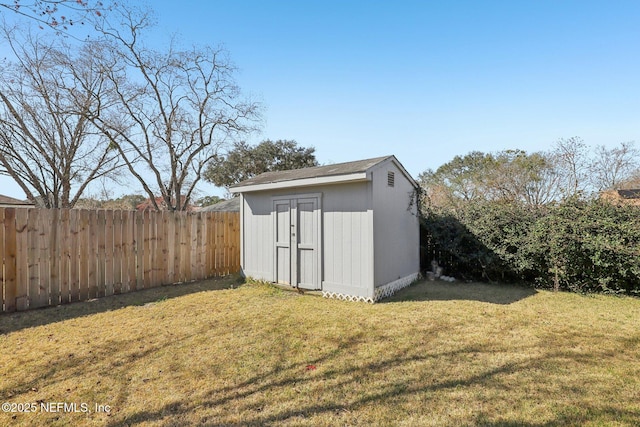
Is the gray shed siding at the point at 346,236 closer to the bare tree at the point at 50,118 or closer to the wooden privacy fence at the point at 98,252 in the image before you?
the wooden privacy fence at the point at 98,252

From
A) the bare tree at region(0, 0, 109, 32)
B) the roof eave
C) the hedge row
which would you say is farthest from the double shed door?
the bare tree at region(0, 0, 109, 32)

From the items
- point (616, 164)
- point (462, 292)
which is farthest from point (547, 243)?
point (616, 164)

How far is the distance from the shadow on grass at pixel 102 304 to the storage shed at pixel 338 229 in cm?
107

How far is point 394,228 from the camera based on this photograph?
5.84 meters

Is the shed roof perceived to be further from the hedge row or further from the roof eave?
the hedge row

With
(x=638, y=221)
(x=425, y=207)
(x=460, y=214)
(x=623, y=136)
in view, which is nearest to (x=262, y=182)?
(x=425, y=207)

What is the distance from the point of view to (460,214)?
23.7ft

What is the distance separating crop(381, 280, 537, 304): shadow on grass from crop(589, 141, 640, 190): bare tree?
10.5 m

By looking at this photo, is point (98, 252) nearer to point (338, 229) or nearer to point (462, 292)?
point (338, 229)

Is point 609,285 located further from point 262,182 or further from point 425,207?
point 262,182

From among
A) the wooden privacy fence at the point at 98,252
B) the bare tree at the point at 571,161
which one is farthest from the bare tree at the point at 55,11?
the bare tree at the point at 571,161

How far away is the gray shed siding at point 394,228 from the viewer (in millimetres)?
5203

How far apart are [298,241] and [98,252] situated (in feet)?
11.9

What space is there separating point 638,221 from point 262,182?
7123 mm
